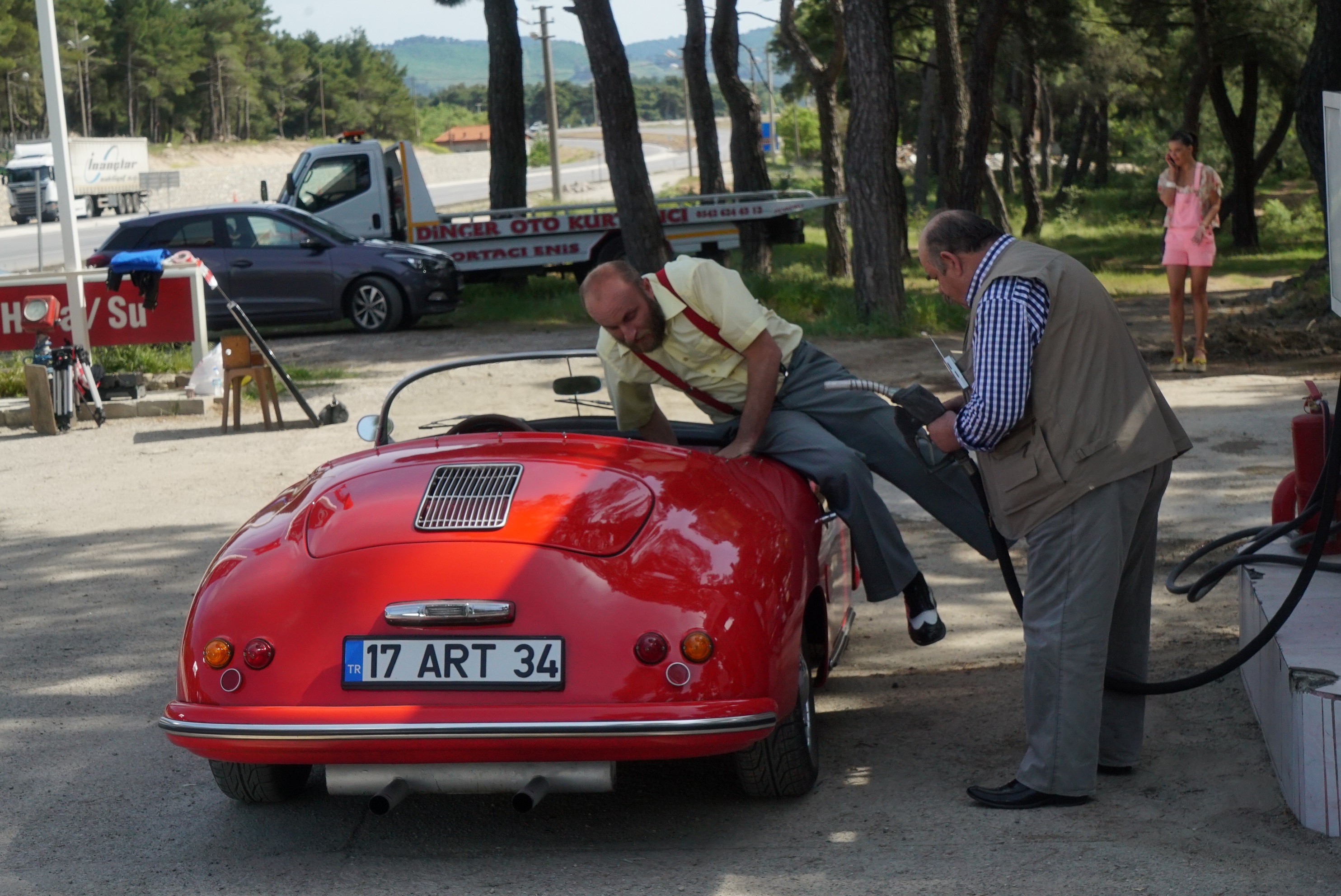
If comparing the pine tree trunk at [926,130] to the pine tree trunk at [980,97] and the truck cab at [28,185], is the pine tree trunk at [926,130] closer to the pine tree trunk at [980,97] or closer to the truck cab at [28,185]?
the pine tree trunk at [980,97]

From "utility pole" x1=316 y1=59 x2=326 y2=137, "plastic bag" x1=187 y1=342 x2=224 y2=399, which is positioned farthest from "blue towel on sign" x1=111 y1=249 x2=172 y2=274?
"utility pole" x1=316 y1=59 x2=326 y2=137

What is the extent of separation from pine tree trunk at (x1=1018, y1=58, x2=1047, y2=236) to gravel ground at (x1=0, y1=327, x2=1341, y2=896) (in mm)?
25661

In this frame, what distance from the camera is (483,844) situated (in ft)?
12.8

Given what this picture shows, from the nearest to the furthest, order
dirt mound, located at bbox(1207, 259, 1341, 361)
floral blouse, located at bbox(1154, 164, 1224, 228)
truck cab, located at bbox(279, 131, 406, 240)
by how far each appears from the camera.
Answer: floral blouse, located at bbox(1154, 164, 1224, 228), dirt mound, located at bbox(1207, 259, 1341, 361), truck cab, located at bbox(279, 131, 406, 240)

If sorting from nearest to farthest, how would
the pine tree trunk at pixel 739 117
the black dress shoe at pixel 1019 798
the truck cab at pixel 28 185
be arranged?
the black dress shoe at pixel 1019 798 → the pine tree trunk at pixel 739 117 → the truck cab at pixel 28 185

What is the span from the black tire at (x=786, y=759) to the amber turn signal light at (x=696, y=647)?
1.48 ft

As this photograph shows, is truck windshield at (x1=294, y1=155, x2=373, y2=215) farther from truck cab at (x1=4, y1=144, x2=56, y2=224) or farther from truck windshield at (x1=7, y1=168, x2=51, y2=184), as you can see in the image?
truck windshield at (x1=7, y1=168, x2=51, y2=184)

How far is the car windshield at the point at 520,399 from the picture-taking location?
17.1 ft

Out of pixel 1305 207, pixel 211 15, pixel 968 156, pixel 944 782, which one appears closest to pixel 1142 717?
pixel 944 782

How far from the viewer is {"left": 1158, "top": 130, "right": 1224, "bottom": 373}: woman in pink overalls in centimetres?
1121

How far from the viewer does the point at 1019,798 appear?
154 inches

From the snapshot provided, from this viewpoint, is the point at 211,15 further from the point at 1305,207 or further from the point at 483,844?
the point at 483,844

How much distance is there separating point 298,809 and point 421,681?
952 millimetres

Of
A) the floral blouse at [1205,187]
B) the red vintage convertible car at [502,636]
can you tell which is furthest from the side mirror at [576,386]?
the floral blouse at [1205,187]
